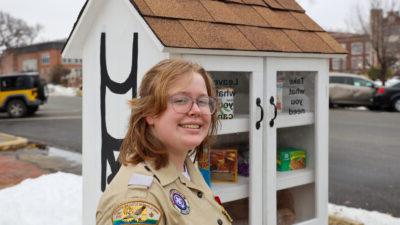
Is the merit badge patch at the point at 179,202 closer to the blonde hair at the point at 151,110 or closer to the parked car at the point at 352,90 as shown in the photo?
the blonde hair at the point at 151,110

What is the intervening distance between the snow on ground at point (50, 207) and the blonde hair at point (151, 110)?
3275 mm

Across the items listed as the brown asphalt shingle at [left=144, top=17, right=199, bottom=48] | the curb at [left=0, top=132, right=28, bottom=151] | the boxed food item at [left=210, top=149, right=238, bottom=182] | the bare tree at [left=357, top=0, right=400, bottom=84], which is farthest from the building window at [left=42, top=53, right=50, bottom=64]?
the brown asphalt shingle at [left=144, top=17, right=199, bottom=48]

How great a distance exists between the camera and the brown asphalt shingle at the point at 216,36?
268 cm

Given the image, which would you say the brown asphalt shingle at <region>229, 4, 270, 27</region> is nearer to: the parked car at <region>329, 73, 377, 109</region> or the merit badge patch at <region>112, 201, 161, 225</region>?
the merit badge patch at <region>112, 201, 161, 225</region>

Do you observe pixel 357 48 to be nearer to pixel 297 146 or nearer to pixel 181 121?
pixel 297 146

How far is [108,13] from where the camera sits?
297 cm

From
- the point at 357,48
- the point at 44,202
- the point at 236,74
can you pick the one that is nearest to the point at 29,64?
the point at 357,48

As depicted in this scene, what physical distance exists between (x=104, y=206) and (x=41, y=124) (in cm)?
1420

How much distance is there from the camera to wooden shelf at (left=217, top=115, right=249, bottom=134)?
292 cm

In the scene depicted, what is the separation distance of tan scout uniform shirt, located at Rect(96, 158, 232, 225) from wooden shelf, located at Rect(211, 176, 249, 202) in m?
1.28

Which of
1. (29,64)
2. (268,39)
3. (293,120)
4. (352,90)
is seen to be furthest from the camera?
(29,64)

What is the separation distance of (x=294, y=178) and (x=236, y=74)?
89 cm

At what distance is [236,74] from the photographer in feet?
9.87

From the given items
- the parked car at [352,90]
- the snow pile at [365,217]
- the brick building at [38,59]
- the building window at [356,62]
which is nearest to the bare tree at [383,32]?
the parked car at [352,90]
